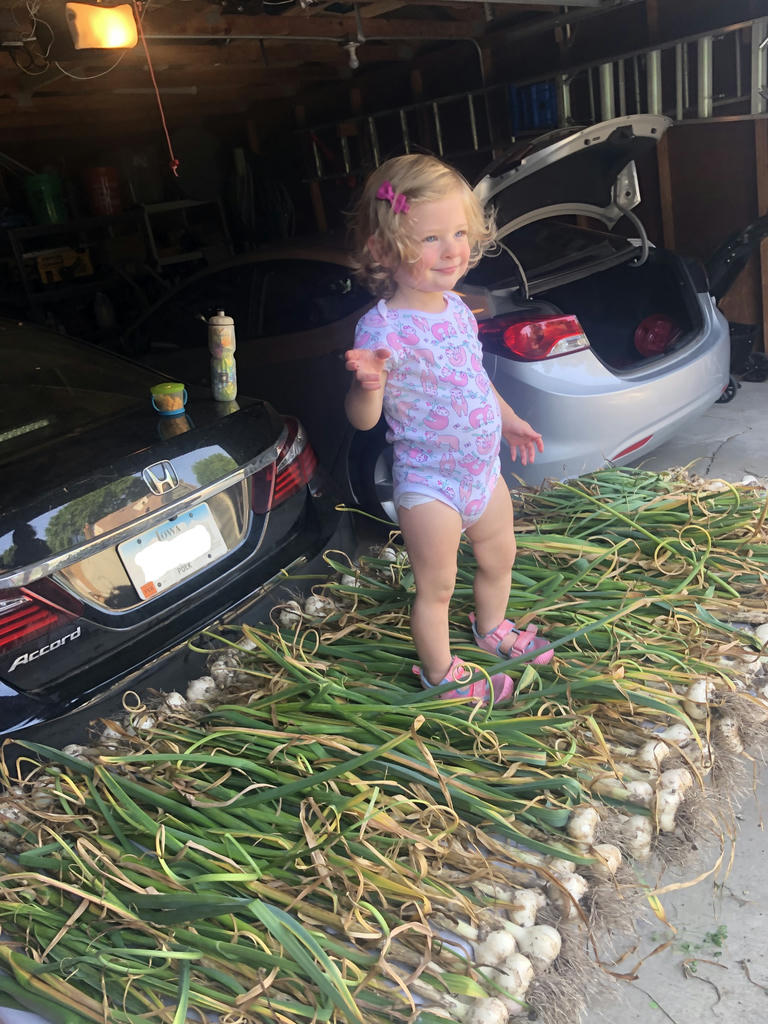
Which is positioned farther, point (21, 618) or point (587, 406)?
point (587, 406)

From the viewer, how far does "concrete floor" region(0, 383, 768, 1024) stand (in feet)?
5.98

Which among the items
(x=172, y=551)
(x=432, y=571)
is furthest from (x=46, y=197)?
(x=432, y=571)

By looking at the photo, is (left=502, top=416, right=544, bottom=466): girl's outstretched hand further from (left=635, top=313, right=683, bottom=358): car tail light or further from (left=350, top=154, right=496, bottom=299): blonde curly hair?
(left=635, top=313, right=683, bottom=358): car tail light

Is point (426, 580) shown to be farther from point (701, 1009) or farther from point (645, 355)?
point (645, 355)

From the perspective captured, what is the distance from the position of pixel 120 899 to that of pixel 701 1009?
127 centimetres

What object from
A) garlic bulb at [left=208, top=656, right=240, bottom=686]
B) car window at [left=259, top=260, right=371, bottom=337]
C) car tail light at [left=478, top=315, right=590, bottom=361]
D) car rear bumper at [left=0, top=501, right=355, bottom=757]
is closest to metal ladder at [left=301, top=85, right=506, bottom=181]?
car window at [left=259, top=260, right=371, bottom=337]

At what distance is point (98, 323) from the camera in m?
7.80

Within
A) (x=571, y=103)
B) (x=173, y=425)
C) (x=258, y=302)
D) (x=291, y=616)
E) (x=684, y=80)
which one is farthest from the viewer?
(x=571, y=103)

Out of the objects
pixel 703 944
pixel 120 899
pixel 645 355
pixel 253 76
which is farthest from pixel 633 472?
pixel 253 76

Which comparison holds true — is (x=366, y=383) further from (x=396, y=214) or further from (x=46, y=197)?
(x=46, y=197)

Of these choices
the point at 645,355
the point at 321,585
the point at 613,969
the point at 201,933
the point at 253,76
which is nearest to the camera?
the point at 201,933

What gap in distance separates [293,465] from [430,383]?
0.73m

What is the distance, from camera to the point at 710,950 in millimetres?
1950

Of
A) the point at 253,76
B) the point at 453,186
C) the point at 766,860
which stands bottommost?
the point at 766,860
